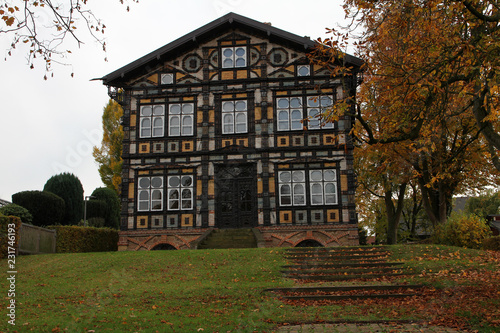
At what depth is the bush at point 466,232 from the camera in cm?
2459

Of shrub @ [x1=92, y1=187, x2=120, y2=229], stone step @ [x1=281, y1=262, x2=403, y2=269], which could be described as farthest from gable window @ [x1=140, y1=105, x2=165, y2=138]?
stone step @ [x1=281, y1=262, x2=403, y2=269]

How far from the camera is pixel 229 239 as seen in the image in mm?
25797

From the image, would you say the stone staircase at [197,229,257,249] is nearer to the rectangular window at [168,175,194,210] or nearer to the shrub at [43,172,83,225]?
the rectangular window at [168,175,194,210]

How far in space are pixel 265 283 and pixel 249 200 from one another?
11973 millimetres

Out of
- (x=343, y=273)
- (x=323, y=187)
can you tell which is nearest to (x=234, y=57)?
(x=323, y=187)

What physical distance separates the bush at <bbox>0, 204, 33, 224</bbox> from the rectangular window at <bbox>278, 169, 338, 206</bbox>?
42.3ft

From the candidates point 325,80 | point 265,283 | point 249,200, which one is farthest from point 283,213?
point 265,283

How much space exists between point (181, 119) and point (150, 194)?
4619mm

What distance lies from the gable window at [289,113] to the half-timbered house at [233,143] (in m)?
0.06

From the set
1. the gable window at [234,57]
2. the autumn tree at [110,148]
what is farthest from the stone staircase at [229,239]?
the autumn tree at [110,148]

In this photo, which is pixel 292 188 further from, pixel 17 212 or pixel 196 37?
pixel 17 212

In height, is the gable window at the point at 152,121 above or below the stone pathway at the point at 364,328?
above

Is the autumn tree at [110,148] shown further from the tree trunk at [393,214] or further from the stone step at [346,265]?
the stone step at [346,265]

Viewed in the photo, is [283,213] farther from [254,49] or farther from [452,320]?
[452,320]
